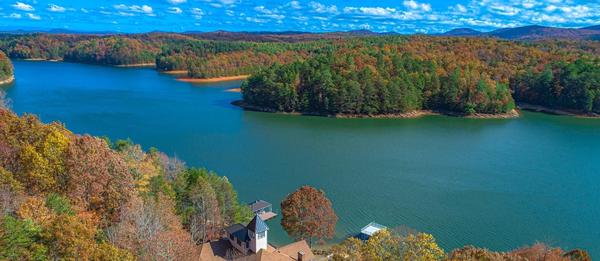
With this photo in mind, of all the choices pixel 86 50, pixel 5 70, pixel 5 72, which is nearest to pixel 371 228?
pixel 5 72

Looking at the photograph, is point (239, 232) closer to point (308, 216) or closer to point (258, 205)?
point (308, 216)

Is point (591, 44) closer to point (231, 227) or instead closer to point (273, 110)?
point (273, 110)

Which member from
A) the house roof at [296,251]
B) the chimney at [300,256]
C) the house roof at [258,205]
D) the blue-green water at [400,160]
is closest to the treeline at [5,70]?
the blue-green water at [400,160]

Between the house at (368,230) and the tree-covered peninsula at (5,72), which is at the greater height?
the tree-covered peninsula at (5,72)

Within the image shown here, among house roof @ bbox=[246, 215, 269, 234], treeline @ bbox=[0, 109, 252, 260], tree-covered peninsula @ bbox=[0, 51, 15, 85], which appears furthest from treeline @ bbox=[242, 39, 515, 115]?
tree-covered peninsula @ bbox=[0, 51, 15, 85]

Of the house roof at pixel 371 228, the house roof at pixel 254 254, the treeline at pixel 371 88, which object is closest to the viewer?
the house roof at pixel 254 254

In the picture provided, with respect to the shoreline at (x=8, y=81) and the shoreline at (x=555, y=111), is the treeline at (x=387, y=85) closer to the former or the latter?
the shoreline at (x=555, y=111)

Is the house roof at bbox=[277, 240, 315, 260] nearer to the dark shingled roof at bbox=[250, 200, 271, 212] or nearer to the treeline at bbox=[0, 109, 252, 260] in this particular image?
the treeline at bbox=[0, 109, 252, 260]
